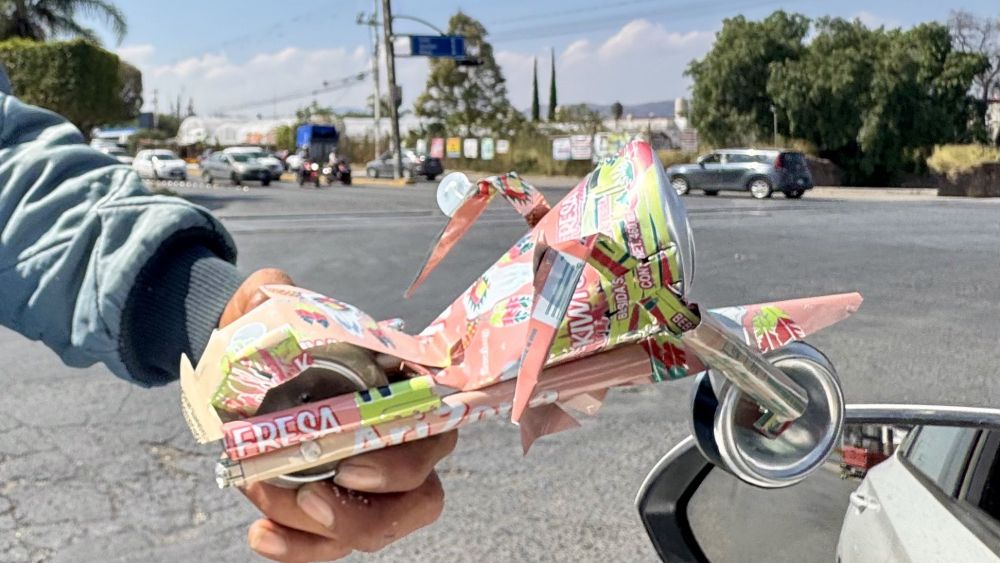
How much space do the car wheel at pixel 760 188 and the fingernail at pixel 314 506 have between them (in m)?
4.44

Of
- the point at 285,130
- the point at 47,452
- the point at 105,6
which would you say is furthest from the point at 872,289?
the point at 285,130

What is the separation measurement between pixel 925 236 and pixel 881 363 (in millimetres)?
804

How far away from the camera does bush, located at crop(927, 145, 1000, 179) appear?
1766 millimetres

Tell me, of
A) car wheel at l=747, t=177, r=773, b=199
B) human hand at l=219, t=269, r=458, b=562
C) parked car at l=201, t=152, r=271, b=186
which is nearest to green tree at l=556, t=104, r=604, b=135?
parked car at l=201, t=152, r=271, b=186

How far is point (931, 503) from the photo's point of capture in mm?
1208

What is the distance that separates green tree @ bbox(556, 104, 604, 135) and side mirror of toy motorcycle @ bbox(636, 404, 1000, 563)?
106 feet

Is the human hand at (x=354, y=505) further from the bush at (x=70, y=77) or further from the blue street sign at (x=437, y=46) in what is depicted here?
the blue street sign at (x=437, y=46)

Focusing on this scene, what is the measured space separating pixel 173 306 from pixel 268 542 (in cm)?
45

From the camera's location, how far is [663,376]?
80 centimetres

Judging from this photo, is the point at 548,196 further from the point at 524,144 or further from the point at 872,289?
the point at 524,144

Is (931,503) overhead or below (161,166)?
overhead

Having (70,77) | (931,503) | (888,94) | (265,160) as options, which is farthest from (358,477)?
(265,160)

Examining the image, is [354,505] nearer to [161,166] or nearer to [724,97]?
[724,97]

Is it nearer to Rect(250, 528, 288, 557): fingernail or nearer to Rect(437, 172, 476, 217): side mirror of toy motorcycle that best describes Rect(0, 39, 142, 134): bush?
Rect(437, 172, 476, 217): side mirror of toy motorcycle
